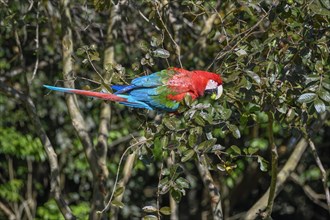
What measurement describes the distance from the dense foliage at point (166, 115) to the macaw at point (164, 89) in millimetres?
52

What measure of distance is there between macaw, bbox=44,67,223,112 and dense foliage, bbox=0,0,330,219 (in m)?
0.05

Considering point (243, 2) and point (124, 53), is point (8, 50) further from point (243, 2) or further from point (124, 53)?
point (243, 2)

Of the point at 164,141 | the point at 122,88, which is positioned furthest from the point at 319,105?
the point at 122,88

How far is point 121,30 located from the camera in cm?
445

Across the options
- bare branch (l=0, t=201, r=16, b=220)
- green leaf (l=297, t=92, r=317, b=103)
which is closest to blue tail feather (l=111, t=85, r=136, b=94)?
green leaf (l=297, t=92, r=317, b=103)

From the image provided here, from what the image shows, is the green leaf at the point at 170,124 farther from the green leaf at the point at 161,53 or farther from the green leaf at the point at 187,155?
the green leaf at the point at 161,53

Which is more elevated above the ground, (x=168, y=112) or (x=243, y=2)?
(x=243, y=2)

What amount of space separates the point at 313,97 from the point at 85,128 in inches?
63.3

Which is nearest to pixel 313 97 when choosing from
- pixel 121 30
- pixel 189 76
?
pixel 189 76

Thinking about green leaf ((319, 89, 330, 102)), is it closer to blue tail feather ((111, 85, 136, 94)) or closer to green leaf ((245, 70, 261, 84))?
green leaf ((245, 70, 261, 84))

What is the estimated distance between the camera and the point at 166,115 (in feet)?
8.49

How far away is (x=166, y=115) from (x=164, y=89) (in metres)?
0.10

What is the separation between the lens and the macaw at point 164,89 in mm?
2543

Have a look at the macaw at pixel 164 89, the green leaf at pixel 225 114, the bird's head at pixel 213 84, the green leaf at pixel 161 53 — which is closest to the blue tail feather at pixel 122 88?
the macaw at pixel 164 89
